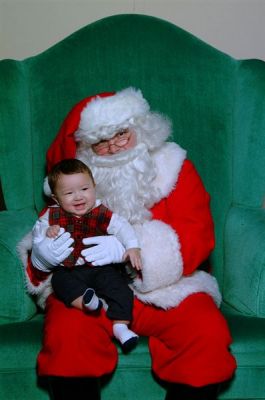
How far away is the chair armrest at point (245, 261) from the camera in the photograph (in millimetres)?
1771

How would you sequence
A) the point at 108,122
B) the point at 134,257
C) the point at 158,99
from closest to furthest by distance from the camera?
the point at 134,257 → the point at 108,122 → the point at 158,99

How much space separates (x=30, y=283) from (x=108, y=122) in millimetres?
546

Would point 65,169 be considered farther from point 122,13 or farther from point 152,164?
point 122,13

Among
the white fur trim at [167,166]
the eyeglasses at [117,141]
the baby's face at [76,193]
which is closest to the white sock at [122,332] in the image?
the baby's face at [76,193]

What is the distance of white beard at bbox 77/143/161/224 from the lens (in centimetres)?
188

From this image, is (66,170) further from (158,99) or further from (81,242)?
(158,99)

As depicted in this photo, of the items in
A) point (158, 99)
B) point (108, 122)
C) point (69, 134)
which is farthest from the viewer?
point (158, 99)

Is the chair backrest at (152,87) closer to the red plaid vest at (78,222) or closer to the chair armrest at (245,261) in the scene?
the chair armrest at (245,261)

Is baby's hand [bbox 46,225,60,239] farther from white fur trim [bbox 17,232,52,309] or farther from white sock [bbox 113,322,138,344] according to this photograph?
white sock [bbox 113,322,138,344]

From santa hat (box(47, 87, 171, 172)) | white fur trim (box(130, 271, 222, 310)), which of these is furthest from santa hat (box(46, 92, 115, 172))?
white fur trim (box(130, 271, 222, 310))

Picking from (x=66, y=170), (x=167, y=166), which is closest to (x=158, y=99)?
(x=167, y=166)

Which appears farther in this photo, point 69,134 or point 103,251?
point 69,134

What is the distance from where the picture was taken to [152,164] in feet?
Answer: 6.29

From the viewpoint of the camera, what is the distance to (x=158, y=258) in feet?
5.72
